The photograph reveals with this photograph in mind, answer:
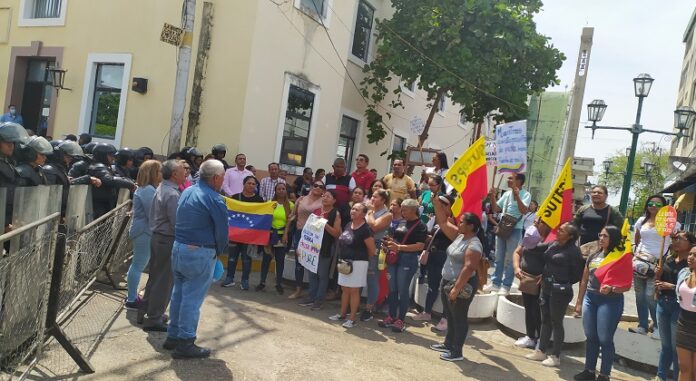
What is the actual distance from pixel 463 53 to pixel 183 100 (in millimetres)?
7450

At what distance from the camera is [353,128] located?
15.8 m

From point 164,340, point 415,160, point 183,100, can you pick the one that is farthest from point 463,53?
point 164,340

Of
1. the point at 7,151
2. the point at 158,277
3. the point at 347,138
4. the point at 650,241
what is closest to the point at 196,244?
the point at 158,277

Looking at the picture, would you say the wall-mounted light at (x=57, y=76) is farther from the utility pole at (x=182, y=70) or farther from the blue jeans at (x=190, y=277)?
the blue jeans at (x=190, y=277)

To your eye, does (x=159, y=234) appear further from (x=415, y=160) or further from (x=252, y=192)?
(x=415, y=160)

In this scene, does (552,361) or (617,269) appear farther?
(552,361)

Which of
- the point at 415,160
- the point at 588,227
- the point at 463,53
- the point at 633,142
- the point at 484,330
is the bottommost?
the point at 484,330

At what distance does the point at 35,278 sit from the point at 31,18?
1221 centimetres

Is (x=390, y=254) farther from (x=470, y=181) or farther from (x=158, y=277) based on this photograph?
(x=158, y=277)

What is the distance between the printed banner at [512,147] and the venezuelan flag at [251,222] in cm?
367

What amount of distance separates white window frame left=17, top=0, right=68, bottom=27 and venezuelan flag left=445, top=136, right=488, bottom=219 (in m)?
10.7

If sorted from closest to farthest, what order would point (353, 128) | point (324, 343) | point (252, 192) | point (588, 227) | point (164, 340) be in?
point (164, 340)
point (324, 343)
point (588, 227)
point (252, 192)
point (353, 128)

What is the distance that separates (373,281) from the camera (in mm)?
6957

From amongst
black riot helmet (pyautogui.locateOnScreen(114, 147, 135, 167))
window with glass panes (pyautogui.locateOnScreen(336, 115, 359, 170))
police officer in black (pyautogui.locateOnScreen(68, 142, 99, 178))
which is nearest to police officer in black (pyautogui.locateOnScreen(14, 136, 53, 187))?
police officer in black (pyautogui.locateOnScreen(68, 142, 99, 178))
